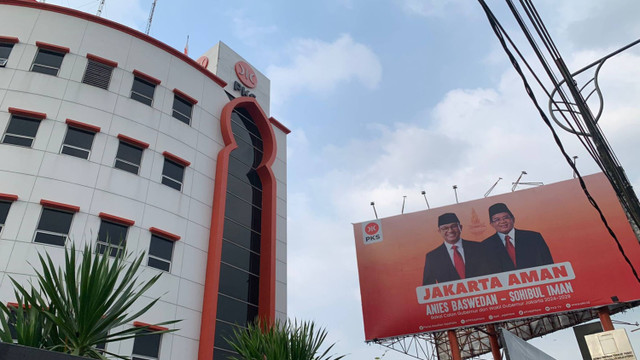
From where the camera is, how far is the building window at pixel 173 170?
18.0 metres

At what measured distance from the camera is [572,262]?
919 inches

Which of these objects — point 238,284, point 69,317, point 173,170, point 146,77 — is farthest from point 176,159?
point 69,317

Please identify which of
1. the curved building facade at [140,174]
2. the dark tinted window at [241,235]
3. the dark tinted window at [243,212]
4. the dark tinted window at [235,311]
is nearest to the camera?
the curved building facade at [140,174]

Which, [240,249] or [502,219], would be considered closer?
[240,249]

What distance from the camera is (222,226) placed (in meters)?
18.4

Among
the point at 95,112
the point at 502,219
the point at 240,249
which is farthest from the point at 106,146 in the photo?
the point at 502,219

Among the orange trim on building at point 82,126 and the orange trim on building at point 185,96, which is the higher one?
the orange trim on building at point 185,96

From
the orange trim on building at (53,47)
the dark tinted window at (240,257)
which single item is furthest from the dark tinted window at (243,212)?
the orange trim on building at (53,47)

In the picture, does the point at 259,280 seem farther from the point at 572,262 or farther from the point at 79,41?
the point at 572,262

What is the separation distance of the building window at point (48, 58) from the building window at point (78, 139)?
2.64 metres

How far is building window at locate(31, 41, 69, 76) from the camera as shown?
17438 mm

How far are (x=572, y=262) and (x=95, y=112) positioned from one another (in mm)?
23297

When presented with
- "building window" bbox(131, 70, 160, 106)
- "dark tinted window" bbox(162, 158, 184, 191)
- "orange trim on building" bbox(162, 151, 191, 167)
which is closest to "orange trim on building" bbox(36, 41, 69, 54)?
"building window" bbox(131, 70, 160, 106)

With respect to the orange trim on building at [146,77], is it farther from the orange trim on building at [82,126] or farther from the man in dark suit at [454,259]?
the man in dark suit at [454,259]
